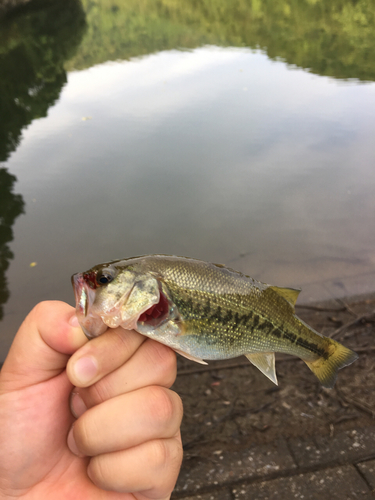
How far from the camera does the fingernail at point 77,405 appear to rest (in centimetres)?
200

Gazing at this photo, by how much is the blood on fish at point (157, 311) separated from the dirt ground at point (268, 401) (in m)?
2.38

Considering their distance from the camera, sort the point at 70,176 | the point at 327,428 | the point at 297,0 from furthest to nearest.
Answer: the point at 297,0, the point at 70,176, the point at 327,428

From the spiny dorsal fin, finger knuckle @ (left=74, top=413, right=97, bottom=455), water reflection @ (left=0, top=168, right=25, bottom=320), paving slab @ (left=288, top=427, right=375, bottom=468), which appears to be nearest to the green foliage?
water reflection @ (left=0, top=168, right=25, bottom=320)

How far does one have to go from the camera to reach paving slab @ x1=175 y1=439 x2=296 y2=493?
10.8ft

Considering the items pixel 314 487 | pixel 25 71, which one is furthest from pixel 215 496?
pixel 25 71

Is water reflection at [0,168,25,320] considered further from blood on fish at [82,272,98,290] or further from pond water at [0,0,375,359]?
blood on fish at [82,272,98,290]

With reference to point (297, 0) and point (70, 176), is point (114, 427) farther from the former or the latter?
point (297, 0)

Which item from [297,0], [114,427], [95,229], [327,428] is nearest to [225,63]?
[95,229]

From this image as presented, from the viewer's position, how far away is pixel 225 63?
64.5 ft

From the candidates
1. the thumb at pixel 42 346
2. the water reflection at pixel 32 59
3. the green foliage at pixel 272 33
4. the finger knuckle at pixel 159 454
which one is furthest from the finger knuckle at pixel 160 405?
the green foliage at pixel 272 33

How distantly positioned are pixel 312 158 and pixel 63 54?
21.9 metres

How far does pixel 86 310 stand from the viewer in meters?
1.69

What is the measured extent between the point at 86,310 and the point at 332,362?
4.80 ft

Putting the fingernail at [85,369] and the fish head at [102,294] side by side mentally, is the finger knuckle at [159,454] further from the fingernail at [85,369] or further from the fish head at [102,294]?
the fish head at [102,294]
